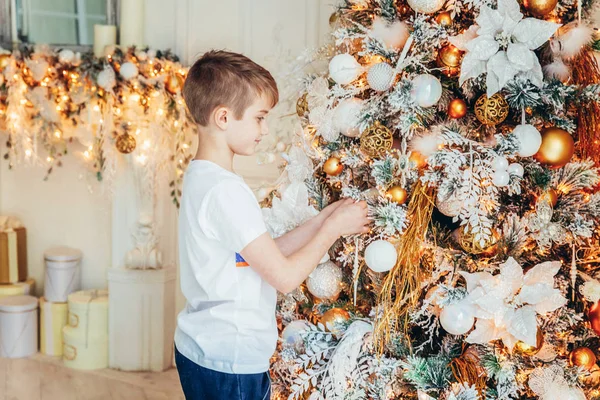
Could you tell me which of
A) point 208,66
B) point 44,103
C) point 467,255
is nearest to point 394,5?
point 208,66

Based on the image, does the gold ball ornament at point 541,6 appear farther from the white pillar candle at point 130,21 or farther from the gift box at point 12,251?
the gift box at point 12,251

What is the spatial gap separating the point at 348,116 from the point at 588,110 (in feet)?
1.58

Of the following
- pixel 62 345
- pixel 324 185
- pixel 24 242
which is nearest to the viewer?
pixel 324 185

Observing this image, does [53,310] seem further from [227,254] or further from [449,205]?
[449,205]

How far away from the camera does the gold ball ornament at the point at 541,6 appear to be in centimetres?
127

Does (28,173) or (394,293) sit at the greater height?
(394,293)

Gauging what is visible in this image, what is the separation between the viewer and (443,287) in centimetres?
135

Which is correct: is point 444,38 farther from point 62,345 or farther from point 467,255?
point 62,345

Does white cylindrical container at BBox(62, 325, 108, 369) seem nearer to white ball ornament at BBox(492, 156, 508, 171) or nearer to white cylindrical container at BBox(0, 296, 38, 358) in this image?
white cylindrical container at BBox(0, 296, 38, 358)

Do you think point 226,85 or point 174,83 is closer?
point 226,85

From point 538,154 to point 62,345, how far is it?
254 cm

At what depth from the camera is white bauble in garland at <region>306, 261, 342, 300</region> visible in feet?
4.96

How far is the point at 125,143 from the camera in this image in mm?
2713

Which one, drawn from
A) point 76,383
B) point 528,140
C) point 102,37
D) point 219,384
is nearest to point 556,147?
point 528,140
